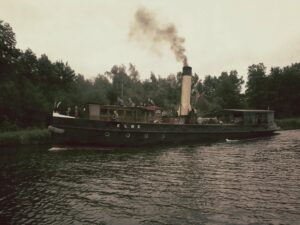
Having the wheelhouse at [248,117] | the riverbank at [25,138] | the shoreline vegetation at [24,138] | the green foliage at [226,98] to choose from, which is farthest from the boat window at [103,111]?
the green foliage at [226,98]

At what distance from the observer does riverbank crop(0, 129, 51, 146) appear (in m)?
34.6

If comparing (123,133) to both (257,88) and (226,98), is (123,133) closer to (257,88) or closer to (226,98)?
(226,98)

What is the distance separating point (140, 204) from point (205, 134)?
2393cm

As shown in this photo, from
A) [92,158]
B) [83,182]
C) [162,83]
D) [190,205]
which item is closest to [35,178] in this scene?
[83,182]

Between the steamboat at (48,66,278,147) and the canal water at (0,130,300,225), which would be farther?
the steamboat at (48,66,278,147)

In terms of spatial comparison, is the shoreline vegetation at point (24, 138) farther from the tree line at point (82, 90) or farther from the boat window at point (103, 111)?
the boat window at point (103, 111)

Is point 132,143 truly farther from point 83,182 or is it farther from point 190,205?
point 190,205

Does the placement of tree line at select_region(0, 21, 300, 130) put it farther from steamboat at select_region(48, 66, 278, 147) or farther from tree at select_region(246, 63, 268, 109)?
steamboat at select_region(48, 66, 278, 147)

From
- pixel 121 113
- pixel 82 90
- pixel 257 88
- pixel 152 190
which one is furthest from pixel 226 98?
pixel 152 190

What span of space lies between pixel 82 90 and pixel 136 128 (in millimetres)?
55238

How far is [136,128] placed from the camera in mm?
29875

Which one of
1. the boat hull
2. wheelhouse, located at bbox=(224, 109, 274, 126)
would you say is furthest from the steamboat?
wheelhouse, located at bbox=(224, 109, 274, 126)

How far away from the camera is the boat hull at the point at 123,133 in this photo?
27469 mm

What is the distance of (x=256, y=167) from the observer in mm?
18688
